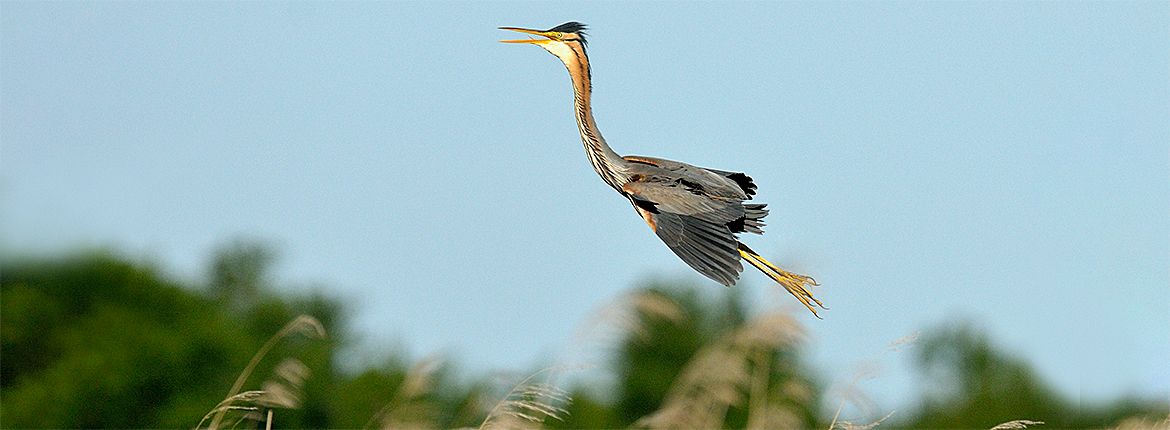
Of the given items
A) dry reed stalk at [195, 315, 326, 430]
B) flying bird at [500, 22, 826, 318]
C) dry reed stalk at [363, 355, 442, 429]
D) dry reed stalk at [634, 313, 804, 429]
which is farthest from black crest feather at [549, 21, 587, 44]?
dry reed stalk at [634, 313, 804, 429]

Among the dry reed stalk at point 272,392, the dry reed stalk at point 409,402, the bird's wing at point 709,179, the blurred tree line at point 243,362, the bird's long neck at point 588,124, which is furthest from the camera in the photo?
the blurred tree line at point 243,362

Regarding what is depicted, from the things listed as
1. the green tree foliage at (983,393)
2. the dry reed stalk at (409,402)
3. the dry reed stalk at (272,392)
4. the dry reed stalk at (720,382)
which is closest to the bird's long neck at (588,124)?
the dry reed stalk at (272,392)

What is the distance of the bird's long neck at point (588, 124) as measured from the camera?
2777 millimetres

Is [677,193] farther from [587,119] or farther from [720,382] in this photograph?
[720,382]

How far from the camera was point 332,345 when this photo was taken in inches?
1879

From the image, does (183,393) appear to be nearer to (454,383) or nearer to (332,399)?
(332,399)

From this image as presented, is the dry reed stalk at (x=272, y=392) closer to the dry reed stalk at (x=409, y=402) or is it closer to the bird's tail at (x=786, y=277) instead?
the dry reed stalk at (x=409, y=402)

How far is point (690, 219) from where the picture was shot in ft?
9.40

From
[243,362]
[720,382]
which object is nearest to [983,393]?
[243,362]

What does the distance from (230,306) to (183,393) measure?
1901 centimetres

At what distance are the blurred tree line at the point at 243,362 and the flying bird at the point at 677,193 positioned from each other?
29.2 m

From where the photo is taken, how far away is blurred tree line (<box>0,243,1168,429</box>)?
132 feet

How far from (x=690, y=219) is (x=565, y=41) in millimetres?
383

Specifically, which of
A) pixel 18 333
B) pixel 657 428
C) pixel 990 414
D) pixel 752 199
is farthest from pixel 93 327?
pixel 752 199
